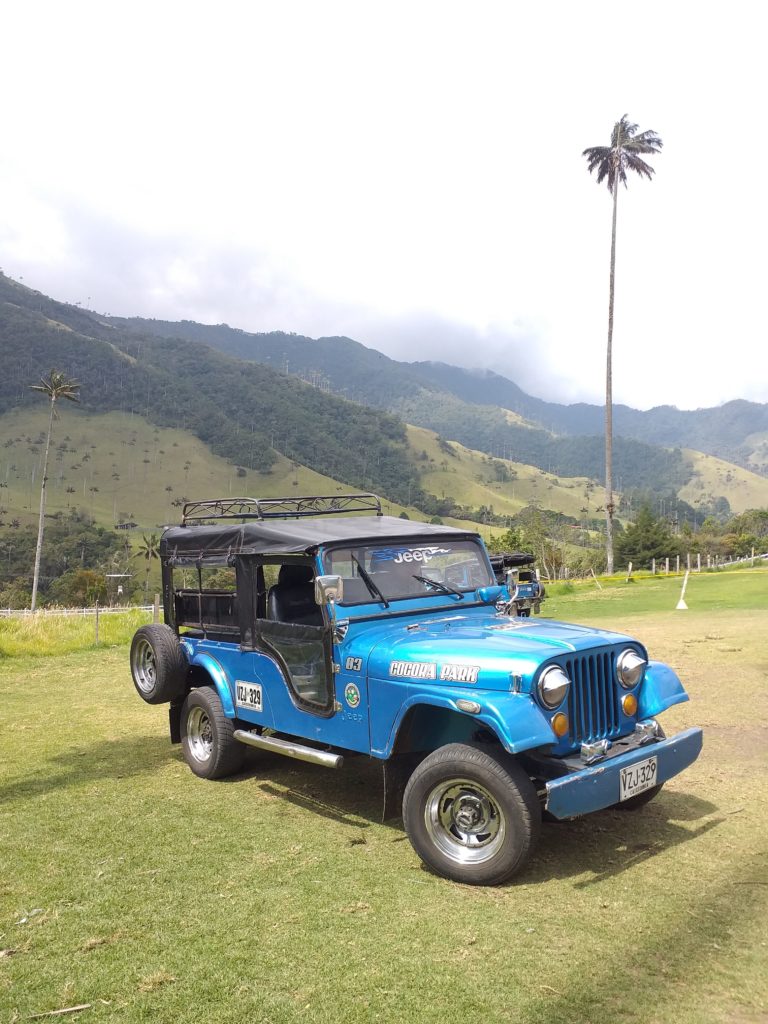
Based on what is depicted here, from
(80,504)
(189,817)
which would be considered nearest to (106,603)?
(80,504)

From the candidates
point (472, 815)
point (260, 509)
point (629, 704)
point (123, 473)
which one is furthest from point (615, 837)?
point (123, 473)

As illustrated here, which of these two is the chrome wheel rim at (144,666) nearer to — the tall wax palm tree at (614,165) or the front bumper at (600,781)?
the front bumper at (600,781)

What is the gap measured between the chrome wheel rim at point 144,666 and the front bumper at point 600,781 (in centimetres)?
428

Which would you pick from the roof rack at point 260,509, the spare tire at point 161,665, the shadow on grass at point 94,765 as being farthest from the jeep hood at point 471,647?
the shadow on grass at point 94,765

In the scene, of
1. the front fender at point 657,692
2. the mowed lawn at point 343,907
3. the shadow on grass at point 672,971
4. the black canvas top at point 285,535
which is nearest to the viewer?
the shadow on grass at point 672,971

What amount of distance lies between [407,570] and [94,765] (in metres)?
3.68

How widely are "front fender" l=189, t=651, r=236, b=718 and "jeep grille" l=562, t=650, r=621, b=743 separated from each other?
302cm

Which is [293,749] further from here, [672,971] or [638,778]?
[672,971]

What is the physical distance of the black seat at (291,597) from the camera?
5977 millimetres

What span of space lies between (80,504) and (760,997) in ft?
447

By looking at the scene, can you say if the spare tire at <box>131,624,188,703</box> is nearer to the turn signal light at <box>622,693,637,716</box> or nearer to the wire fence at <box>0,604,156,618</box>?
the turn signal light at <box>622,693,637,716</box>

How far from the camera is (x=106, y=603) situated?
72438 millimetres

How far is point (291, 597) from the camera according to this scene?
20.1 feet

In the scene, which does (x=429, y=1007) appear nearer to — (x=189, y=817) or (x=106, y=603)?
(x=189, y=817)
